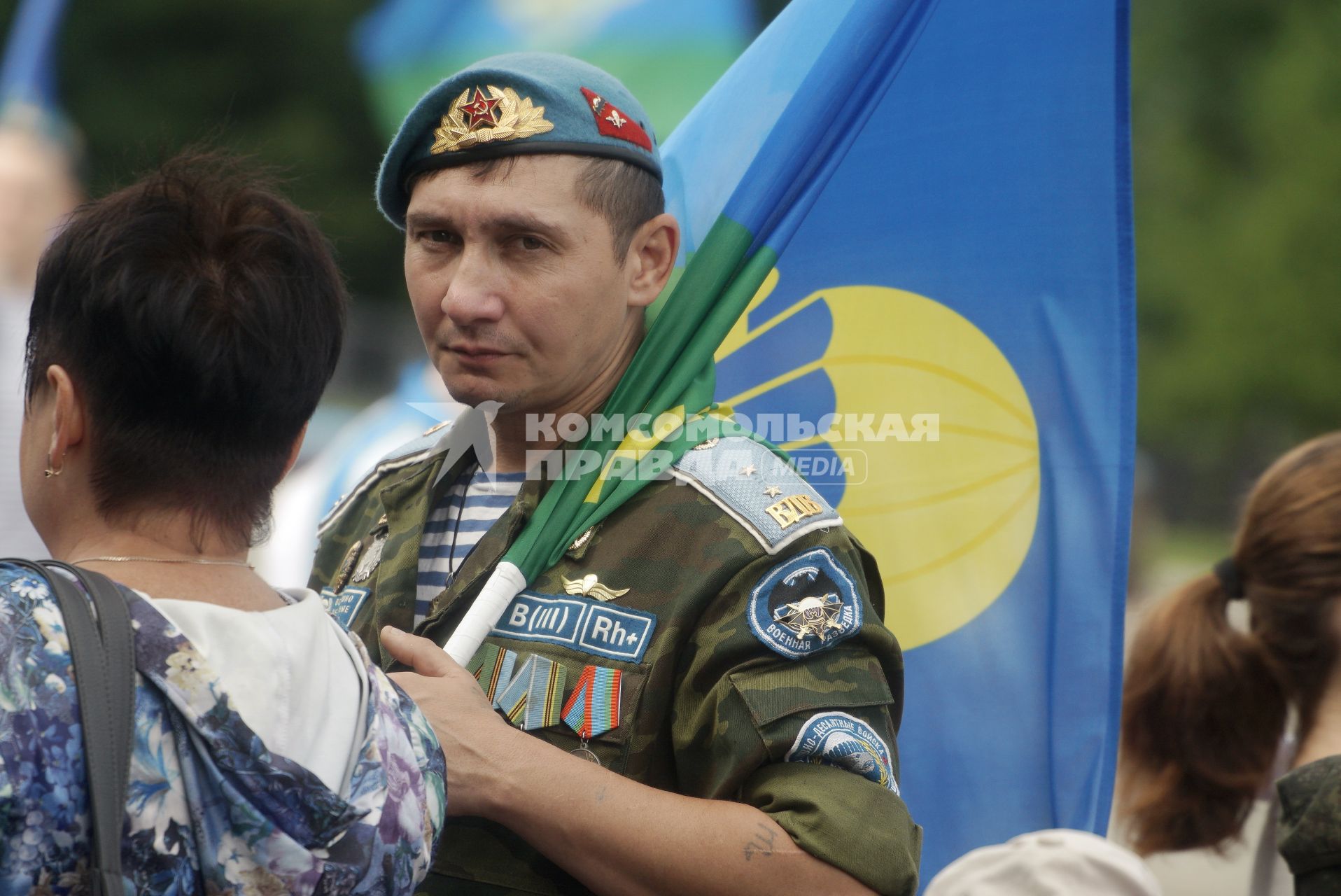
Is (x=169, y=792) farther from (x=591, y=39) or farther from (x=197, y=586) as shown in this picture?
(x=591, y=39)

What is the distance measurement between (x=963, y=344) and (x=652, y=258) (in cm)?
71

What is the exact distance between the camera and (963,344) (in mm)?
2877

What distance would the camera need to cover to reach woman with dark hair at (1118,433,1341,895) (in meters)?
3.10

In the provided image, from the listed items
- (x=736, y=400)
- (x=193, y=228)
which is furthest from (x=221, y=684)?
(x=736, y=400)

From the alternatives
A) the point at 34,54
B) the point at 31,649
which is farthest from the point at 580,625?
the point at 34,54

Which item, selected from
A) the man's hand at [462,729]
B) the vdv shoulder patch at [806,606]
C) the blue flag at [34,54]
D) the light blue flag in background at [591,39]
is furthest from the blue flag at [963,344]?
the blue flag at [34,54]

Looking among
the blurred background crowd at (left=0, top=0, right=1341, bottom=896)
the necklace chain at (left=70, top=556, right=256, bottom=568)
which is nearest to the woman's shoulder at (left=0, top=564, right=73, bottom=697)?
the necklace chain at (left=70, top=556, right=256, bottom=568)

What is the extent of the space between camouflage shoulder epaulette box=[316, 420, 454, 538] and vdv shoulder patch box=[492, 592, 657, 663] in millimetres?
506

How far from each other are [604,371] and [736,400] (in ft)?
1.71

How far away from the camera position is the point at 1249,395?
2517 cm

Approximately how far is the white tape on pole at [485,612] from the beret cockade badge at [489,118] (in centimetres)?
67

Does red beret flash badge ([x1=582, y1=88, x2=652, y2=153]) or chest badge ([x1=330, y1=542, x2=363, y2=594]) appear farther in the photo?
chest badge ([x1=330, y1=542, x2=363, y2=594])

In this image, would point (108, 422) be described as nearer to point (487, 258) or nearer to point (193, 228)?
point (193, 228)

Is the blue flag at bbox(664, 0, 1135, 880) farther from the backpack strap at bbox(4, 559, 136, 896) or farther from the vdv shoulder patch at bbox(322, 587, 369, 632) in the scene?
the backpack strap at bbox(4, 559, 136, 896)
